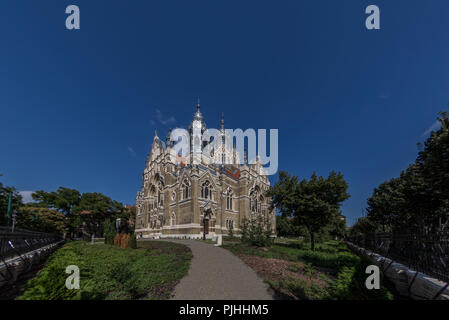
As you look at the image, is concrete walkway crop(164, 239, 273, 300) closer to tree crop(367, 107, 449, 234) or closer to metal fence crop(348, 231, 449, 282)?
metal fence crop(348, 231, 449, 282)

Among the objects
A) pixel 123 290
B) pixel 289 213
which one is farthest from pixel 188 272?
pixel 289 213

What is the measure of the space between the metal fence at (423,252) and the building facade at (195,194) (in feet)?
67.7

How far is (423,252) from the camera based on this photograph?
725 cm

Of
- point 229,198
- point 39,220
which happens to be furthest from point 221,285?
point 39,220

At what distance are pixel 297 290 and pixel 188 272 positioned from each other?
14.3 feet

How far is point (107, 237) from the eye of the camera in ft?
64.6

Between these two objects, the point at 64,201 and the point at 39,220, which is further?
the point at 64,201

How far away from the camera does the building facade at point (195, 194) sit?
31.8 metres

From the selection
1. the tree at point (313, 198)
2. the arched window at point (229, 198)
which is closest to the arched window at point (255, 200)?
the arched window at point (229, 198)

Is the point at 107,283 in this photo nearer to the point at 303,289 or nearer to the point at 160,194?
the point at 303,289

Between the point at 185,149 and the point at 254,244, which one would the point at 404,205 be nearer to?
the point at 254,244

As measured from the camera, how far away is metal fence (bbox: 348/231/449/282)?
621 cm

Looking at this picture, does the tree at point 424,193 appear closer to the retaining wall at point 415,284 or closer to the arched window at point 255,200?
the retaining wall at point 415,284

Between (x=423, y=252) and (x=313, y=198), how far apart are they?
10.5 metres
